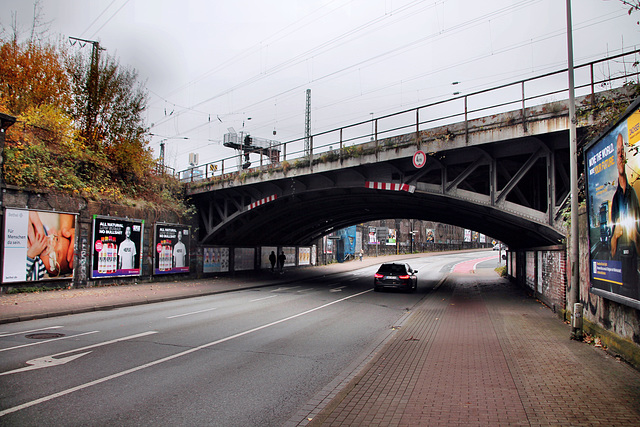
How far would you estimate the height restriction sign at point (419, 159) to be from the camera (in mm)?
15711

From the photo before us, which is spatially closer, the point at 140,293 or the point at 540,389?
the point at 540,389

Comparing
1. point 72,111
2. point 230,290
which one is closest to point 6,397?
point 230,290

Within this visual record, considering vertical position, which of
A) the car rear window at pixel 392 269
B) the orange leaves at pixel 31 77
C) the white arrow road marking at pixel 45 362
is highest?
the orange leaves at pixel 31 77

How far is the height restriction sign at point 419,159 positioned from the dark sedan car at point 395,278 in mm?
7900

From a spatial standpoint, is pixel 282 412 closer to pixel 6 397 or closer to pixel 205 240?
pixel 6 397

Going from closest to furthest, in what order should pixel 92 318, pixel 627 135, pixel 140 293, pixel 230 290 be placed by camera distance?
pixel 627 135 < pixel 92 318 < pixel 140 293 < pixel 230 290

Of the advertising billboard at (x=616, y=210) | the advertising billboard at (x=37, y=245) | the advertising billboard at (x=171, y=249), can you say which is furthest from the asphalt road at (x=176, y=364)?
the advertising billboard at (x=171, y=249)

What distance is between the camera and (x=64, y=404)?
5078mm

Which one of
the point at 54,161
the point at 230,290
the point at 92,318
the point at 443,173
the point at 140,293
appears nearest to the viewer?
the point at 92,318

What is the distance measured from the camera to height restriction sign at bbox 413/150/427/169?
15.7 meters

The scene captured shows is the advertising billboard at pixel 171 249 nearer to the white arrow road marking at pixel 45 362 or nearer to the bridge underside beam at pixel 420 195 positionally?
the bridge underside beam at pixel 420 195

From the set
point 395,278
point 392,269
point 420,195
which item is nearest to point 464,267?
point 392,269

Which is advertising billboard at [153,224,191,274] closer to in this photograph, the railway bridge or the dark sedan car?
the railway bridge

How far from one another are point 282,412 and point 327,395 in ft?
2.46
